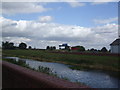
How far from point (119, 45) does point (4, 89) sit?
172ft

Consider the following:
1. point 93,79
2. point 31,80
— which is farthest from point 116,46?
point 31,80

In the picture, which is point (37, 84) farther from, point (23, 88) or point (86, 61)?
point (86, 61)

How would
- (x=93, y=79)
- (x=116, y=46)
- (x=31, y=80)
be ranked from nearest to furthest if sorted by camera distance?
(x=31, y=80)
(x=93, y=79)
(x=116, y=46)

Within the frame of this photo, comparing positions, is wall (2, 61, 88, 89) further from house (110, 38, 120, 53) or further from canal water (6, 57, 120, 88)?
house (110, 38, 120, 53)

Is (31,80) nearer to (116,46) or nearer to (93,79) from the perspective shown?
(93,79)

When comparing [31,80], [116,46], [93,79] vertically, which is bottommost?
[93,79]

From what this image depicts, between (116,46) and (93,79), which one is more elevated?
(116,46)

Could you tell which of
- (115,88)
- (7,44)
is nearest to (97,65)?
(115,88)

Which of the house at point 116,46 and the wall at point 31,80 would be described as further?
the house at point 116,46

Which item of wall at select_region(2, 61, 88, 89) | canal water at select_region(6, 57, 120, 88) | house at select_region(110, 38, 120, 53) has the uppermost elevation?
house at select_region(110, 38, 120, 53)

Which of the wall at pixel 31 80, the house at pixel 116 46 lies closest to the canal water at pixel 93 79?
the wall at pixel 31 80

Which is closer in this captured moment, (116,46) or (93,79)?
(93,79)

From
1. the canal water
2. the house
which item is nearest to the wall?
the canal water

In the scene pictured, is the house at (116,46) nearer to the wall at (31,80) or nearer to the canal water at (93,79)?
the canal water at (93,79)
